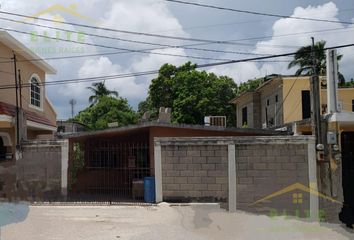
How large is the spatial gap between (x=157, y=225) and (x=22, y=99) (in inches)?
430

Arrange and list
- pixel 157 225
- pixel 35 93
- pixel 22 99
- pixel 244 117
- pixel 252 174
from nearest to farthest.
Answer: pixel 157 225
pixel 252 174
pixel 22 99
pixel 35 93
pixel 244 117

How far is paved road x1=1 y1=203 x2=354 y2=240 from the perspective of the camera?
27.8 ft

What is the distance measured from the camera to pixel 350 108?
69.2 feet

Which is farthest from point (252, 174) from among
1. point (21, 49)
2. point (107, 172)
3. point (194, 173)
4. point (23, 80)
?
point (23, 80)

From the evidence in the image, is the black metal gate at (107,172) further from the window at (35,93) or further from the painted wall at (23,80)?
the window at (35,93)

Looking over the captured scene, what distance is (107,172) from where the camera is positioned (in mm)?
14273

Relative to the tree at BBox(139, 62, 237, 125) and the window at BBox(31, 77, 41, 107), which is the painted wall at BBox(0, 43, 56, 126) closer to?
the window at BBox(31, 77, 41, 107)

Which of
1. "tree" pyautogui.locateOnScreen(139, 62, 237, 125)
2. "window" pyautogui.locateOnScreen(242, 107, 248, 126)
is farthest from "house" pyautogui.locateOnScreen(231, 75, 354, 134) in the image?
"tree" pyautogui.locateOnScreen(139, 62, 237, 125)

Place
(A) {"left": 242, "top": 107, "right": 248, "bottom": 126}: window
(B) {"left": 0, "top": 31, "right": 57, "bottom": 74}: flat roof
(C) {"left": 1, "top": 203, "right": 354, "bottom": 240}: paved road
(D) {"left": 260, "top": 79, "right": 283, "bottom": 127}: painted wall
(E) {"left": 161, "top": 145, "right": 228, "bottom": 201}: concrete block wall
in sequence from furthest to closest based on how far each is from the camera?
(A) {"left": 242, "top": 107, "right": 248, "bottom": 126}: window
(D) {"left": 260, "top": 79, "right": 283, "bottom": 127}: painted wall
(B) {"left": 0, "top": 31, "right": 57, "bottom": 74}: flat roof
(E) {"left": 161, "top": 145, "right": 228, "bottom": 201}: concrete block wall
(C) {"left": 1, "top": 203, "right": 354, "bottom": 240}: paved road

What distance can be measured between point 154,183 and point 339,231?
516 centimetres

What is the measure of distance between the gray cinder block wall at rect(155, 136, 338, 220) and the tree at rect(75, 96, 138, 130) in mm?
27879

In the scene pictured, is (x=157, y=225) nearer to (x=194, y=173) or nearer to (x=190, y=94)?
(x=194, y=173)

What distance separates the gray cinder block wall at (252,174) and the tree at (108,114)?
27.9m

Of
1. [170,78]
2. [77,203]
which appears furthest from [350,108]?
[170,78]
